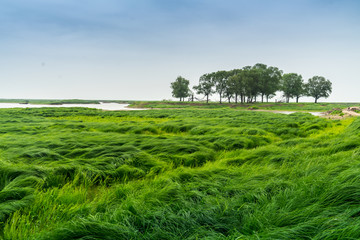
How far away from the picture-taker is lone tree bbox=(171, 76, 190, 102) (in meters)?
62.8

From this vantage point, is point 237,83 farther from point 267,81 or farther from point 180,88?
point 180,88

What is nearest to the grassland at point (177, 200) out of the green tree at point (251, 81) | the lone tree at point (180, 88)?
the green tree at point (251, 81)

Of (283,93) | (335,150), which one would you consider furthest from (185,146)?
(283,93)

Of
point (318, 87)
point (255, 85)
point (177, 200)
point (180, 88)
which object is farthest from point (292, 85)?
point (177, 200)

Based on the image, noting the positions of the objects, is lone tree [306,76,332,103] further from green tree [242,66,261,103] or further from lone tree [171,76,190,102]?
lone tree [171,76,190,102]

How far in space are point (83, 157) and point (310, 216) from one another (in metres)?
4.25

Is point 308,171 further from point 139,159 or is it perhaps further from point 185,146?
point 139,159

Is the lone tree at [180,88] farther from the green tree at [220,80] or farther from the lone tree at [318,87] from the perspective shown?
the lone tree at [318,87]

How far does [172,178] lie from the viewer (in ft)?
9.11

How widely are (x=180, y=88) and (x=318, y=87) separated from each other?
4941 centimetres

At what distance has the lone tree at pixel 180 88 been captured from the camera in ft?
206

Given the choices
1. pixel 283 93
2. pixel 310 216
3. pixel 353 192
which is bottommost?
pixel 310 216

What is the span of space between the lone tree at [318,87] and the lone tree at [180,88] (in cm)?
4406

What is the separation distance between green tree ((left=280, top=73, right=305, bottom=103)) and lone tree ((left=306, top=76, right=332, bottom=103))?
625 cm
